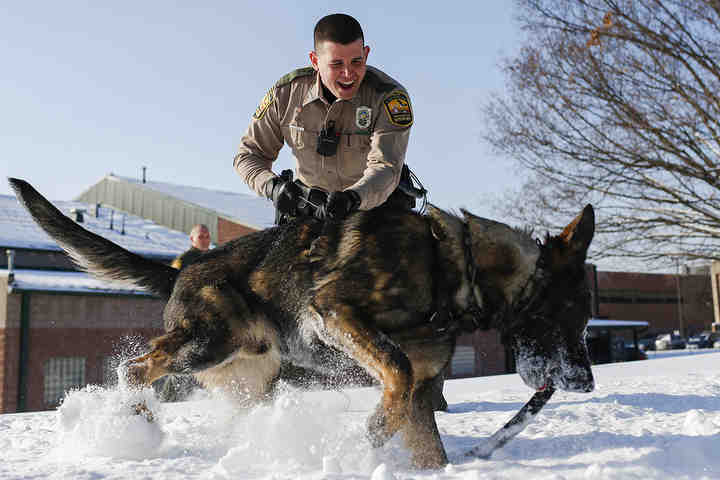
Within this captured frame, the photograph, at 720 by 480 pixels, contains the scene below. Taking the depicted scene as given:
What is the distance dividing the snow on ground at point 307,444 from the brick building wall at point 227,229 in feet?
72.9

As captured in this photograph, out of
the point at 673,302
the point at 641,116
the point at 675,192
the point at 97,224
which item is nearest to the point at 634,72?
the point at 641,116

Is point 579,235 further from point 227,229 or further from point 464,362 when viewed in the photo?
point 227,229

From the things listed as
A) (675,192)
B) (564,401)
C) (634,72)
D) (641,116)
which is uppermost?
(634,72)

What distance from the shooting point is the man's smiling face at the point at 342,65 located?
125 inches

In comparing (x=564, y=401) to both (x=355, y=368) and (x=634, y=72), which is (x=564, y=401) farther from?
(x=634, y=72)

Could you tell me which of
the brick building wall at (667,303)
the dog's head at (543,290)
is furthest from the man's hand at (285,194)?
the brick building wall at (667,303)

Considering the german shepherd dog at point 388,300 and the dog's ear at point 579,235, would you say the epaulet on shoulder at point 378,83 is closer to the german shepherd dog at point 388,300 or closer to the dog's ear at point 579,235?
the german shepherd dog at point 388,300

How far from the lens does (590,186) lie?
1008cm

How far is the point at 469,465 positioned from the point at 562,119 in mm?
8268

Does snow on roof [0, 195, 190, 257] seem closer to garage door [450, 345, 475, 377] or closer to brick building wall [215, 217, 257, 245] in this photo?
brick building wall [215, 217, 257, 245]

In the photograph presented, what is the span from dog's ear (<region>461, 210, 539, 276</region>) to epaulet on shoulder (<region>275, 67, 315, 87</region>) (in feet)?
4.22

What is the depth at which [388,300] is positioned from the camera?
277 centimetres

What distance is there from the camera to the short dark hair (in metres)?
3.15

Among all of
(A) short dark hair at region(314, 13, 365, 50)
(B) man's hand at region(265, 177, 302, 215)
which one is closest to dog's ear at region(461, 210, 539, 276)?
(B) man's hand at region(265, 177, 302, 215)
